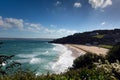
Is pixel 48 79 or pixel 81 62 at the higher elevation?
pixel 48 79

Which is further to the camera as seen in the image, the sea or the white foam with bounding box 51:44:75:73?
the white foam with bounding box 51:44:75:73

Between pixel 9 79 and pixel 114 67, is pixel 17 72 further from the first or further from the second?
pixel 114 67

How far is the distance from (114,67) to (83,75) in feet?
9.33

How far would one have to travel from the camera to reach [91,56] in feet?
86.4

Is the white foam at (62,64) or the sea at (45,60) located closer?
the sea at (45,60)

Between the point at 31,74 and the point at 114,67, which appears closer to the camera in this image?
the point at 114,67

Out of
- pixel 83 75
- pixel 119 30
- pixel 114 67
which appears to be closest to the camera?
pixel 114 67

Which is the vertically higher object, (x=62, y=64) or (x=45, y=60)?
(x=45, y=60)

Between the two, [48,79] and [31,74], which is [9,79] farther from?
[48,79]

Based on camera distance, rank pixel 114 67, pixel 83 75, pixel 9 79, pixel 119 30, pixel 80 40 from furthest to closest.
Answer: pixel 119 30 → pixel 80 40 → pixel 83 75 → pixel 9 79 → pixel 114 67

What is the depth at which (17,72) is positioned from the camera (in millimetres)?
7398

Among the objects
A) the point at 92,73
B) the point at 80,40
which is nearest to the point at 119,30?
the point at 80,40

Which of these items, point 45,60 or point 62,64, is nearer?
point 62,64

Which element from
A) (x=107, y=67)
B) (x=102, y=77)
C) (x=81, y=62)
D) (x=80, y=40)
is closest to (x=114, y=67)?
(x=107, y=67)
